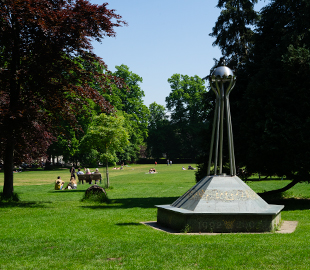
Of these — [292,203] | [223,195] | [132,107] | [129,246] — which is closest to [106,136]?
[292,203]

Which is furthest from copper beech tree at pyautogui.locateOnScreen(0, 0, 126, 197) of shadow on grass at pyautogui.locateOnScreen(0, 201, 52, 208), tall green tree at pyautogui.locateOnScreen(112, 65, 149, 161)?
tall green tree at pyautogui.locateOnScreen(112, 65, 149, 161)

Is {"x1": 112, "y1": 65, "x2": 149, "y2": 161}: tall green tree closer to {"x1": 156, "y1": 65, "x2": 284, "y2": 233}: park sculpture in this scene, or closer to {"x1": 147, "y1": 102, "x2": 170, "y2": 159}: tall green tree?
{"x1": 147, "y1": 102, "x2": 170, "y2": 159}: tall green tree

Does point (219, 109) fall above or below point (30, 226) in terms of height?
above

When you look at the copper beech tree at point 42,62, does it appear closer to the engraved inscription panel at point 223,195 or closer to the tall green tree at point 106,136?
the engraved inscription panel at point 223,195

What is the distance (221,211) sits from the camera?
888cm

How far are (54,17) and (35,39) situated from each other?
51.5 inches

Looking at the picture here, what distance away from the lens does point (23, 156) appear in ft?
59.7

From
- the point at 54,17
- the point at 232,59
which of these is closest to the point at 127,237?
the point at 54,17

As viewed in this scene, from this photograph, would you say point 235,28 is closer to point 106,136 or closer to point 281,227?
point 106,136

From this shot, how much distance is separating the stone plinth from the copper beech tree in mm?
6961

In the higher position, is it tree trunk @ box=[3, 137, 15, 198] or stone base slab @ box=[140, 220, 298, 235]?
tree trunk @ box=[3, 137, 15, 198]

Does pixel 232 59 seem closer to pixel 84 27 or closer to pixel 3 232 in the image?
pixel 84 27

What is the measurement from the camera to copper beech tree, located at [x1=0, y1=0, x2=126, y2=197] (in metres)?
13.7

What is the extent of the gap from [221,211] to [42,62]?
28.9 feet
